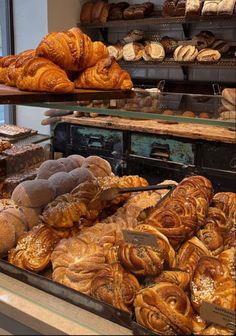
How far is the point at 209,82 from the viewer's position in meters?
3.59

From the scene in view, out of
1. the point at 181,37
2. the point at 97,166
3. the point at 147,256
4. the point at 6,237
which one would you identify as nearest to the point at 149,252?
the point at 147,256

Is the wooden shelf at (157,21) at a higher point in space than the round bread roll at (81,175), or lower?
higher

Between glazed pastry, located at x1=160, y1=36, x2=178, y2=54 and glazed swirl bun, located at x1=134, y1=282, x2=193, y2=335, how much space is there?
3.05 meters

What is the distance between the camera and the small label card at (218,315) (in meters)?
0.73

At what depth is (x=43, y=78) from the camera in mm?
1039

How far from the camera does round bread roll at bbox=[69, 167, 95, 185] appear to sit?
130 cm

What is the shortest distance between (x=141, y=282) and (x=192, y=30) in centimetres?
321

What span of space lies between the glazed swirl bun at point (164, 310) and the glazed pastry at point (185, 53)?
2858 millimetres

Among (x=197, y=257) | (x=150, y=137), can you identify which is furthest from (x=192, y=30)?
(x=197, y=257)

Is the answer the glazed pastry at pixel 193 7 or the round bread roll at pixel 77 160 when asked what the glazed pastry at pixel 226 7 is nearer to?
the glazed pastry at pixel 193 7

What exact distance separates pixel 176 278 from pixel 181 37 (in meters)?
3.26

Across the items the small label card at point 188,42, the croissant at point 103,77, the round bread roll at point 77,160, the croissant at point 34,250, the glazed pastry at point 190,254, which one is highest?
the small label card at point 188,42

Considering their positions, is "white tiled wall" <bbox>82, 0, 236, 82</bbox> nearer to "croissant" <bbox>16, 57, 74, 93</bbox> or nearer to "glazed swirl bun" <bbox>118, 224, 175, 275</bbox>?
"croissant" <bbox>16, 57, 74, 93</bbox>

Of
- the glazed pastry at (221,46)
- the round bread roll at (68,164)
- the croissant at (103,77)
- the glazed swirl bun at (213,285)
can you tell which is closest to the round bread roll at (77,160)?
the round bread roll at (68,164)
